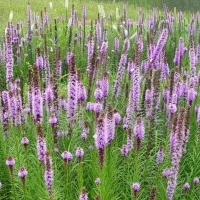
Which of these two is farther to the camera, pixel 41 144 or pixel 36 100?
pixel 36 100

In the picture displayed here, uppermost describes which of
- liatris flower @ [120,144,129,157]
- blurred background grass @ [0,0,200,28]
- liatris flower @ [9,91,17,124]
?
liatris flower @ [9,91,17,124]

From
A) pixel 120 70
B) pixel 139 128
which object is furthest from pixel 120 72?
pixel 139 128

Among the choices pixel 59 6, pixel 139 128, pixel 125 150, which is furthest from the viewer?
pixel 59 6

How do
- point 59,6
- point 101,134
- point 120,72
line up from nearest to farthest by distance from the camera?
point 101,134 < point 120,72 < point 59,6

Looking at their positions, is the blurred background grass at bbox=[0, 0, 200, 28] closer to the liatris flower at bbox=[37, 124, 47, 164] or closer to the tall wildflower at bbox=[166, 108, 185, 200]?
the liatris flower at bbox=[37, 124, 47, 164]

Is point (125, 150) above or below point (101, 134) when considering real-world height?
below

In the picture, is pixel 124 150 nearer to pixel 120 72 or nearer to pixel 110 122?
pixel 110 122

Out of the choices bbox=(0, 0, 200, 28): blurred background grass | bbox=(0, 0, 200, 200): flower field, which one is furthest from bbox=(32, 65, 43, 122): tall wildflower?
bbox=(0, 0, 200, 28): blurred background grass

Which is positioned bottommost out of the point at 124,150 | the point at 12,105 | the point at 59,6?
the point at 59,6

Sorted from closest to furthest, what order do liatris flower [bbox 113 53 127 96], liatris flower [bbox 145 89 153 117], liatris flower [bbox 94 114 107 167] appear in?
liatris flower [bbox 94 114 107 167], liatris flower [bbox 145 89 153 117], liatris flower [bbox 113 53 127 96]

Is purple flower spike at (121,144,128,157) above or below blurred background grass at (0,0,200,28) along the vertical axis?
above

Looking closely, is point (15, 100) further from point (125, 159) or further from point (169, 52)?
point (169, 52)

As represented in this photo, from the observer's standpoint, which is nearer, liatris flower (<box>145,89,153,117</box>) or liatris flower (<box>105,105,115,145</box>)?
liatris flower (<box>105,105,115,145</box>)

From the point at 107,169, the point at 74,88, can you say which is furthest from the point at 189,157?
the point at 74,88
